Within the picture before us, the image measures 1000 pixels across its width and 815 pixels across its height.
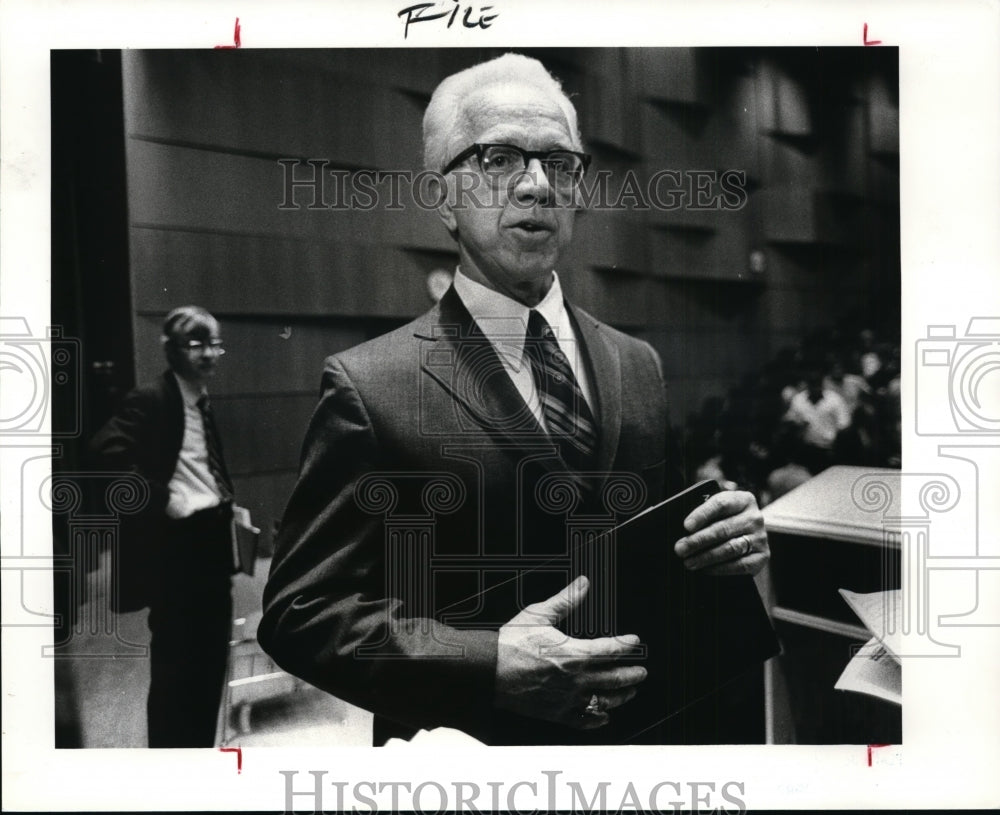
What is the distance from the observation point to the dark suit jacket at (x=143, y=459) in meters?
2.91

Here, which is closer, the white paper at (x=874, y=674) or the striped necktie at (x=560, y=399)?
the striped necktie at (x=560, y=399)

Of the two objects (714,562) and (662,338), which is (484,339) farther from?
(714,562)

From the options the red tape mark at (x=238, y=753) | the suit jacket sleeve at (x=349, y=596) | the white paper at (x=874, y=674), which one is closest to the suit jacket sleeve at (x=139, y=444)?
the suit jacket sleeve at (x=349, y=596)

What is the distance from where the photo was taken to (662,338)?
2949mm

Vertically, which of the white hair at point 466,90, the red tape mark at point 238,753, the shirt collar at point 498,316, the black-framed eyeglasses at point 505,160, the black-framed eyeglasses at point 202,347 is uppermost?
the white hair at point 466,90

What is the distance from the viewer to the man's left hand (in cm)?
290

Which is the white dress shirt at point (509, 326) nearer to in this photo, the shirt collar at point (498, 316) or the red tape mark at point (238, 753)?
the shirt collar at point (498, 316)

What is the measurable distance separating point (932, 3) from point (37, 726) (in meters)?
3.77

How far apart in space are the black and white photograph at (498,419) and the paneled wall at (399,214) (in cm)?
1

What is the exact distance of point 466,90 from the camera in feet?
9.45

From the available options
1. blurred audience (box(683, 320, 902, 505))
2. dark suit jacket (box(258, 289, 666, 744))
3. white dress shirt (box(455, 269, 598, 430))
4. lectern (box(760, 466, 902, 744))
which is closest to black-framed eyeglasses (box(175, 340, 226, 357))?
dark suit jacket (box(258, 289, 666, 744))

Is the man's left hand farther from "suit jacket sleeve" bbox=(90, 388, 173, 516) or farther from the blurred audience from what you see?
"suit jacket sleeve" bbox=(90, 388, 173, 516)

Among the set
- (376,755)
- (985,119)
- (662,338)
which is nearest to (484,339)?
(662,338)

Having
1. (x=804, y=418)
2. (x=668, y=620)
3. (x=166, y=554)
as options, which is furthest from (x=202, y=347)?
(x=804, y=418)
